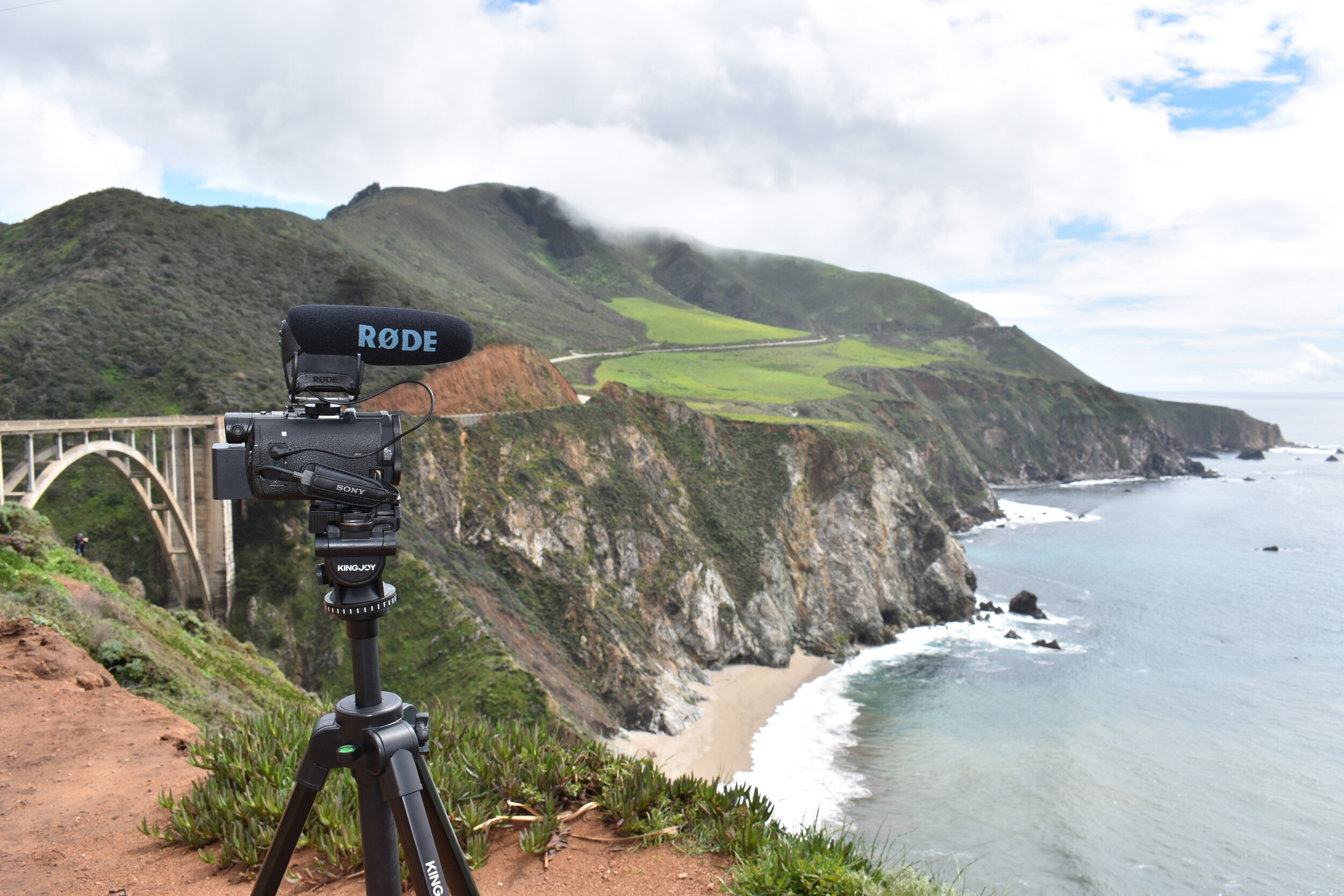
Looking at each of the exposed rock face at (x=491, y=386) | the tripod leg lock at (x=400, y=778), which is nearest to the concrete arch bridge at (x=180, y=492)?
the exposed rock face at (x=491, y=386)

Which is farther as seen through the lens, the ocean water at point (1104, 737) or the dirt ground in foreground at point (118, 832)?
the ocean water at point (1104, 737)

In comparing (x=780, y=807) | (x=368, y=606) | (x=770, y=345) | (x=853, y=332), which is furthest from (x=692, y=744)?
(x=853, y=332)

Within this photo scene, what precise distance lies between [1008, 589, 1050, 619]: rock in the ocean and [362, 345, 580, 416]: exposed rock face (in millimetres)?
29371

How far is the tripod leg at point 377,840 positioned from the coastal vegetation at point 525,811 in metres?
2.36

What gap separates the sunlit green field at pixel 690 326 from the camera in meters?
106

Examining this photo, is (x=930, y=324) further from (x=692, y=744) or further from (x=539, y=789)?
(x=539, y=789)

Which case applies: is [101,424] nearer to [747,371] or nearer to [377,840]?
[377,840]

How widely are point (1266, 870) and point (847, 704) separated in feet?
48.7

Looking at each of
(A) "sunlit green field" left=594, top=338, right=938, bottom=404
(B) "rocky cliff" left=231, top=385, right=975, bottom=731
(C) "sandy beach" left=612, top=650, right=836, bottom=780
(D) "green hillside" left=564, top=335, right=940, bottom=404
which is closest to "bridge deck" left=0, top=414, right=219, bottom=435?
(B) "rocky cliff" left=231, top=385, right=975, bottom=731

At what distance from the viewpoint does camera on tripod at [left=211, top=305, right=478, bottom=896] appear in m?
2.76

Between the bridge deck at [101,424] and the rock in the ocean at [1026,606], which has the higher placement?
the bridge deck at [101,424]

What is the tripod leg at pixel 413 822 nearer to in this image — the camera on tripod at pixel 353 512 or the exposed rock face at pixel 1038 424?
the camera on tripod at pixel 353 512

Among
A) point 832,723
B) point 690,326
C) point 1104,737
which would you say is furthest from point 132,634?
point 690,326

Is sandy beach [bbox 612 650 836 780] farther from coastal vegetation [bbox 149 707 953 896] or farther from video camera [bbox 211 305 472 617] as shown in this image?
video camera [bbox 211 305 472 617]
